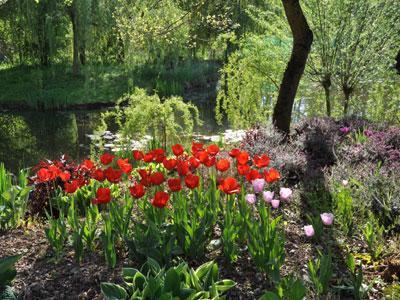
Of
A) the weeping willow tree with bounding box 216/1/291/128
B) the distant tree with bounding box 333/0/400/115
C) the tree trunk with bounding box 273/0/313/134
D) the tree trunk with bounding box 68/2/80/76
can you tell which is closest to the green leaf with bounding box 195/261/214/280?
the tree trunk with bounding box 273/0/313/134

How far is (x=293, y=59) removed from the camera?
251 inches

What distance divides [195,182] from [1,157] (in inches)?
401

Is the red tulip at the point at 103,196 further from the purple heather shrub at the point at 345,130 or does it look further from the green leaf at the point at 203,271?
the purple heather shrub at the point at 345,130

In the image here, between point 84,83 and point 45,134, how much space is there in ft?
23.7

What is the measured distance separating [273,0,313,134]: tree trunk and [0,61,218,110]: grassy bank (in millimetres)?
12687

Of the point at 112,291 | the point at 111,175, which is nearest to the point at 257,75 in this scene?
the point at 111,175

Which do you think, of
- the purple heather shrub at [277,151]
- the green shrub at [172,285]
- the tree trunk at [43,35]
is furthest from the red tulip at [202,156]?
the tree trunk at [43,35]

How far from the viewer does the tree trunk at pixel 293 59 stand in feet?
20.3

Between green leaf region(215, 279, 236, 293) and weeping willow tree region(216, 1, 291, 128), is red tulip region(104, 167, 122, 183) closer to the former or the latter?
green leaf region(215, 279, 236, 293)

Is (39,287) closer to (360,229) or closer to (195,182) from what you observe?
Answer: (195,182)

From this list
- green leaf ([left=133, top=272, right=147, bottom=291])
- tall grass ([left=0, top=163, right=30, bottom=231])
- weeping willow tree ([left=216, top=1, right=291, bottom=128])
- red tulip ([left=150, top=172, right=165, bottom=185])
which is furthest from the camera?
weeping willow tree ([left=216, top=1, right=291, bottom=128])

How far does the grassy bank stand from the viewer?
754 inches

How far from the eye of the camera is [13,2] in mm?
21750

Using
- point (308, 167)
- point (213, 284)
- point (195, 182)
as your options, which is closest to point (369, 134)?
point (308, 167)
